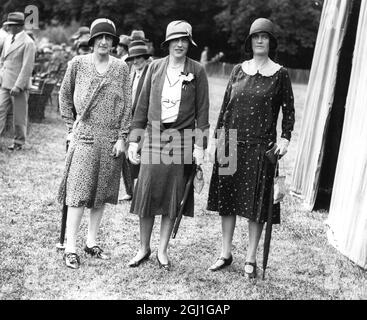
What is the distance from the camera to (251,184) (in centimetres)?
509

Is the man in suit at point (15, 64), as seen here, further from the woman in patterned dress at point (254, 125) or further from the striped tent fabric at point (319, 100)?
the woman in patterned dress at point (254, 125)

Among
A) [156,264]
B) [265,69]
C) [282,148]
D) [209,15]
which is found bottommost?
[156,264]

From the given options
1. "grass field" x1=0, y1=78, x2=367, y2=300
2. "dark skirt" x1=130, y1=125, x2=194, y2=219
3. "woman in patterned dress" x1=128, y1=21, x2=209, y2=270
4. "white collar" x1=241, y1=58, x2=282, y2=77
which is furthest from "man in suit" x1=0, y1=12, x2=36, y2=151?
"white collar" x1=241, y1=58, x2=282, y2=77

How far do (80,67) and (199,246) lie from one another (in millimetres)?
2097

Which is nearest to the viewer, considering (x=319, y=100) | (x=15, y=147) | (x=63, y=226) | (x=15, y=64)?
(x=63, y=226)

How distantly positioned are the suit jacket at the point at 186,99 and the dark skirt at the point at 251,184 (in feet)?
1.22

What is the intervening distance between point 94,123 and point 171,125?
25.3 inches

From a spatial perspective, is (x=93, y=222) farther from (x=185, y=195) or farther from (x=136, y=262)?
(x=185, y=195)

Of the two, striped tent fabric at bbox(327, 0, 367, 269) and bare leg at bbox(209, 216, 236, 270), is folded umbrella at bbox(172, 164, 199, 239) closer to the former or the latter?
bare leg at bbox(209, 216, 236, 270)

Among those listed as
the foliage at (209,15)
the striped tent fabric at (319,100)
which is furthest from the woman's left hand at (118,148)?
the foliage at (209,15)

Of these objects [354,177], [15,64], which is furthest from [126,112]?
[15,64]

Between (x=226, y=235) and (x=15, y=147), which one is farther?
(x=15, y=147)

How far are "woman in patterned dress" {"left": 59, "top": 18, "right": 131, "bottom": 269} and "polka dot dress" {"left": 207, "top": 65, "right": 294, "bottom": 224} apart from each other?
0.88 m
